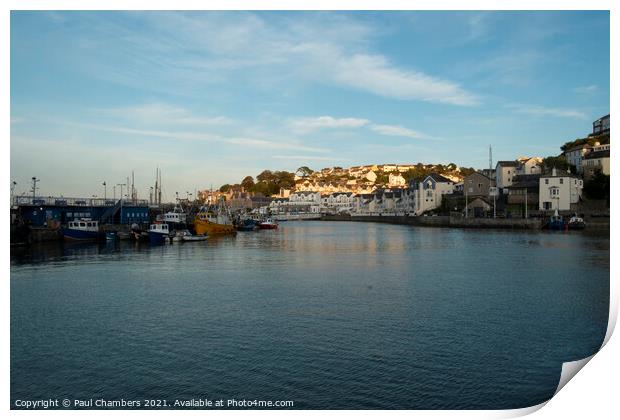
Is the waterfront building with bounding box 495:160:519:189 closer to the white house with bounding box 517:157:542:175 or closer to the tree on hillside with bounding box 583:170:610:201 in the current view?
the white house with bounding box 517:157:542:175

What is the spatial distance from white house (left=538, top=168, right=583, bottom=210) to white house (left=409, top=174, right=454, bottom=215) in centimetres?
922

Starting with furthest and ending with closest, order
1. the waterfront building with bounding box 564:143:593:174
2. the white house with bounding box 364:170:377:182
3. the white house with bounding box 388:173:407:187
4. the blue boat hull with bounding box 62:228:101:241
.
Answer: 1. the white house with bounding box 364:170:377:182
2. the white house with bounding box 388:173:407:187
3. the waterfront building with bounding box 564:143:593:174
4. the blue boat hull with bounding box 62:228:101:241

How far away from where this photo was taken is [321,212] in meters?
51.1

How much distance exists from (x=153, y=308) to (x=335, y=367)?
9.68 ft

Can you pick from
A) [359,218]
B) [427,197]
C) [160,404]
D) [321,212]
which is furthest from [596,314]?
[321,212]

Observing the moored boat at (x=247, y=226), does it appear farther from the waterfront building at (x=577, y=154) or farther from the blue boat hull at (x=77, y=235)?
the waterfront building at (x=577, y=154)

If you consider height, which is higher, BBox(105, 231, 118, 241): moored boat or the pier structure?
the pier structure

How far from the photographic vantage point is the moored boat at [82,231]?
16.1m

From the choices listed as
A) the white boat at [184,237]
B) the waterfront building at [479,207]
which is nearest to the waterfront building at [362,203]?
the waterfront building at [479,207]

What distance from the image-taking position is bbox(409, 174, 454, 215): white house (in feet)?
106

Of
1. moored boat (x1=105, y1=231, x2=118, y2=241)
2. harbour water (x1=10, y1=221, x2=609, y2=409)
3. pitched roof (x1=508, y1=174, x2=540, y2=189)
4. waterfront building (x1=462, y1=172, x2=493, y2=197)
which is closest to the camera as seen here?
harbour water (x1=10, y1=221, x2=609, y2=409)

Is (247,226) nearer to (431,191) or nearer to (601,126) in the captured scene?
(431,191)

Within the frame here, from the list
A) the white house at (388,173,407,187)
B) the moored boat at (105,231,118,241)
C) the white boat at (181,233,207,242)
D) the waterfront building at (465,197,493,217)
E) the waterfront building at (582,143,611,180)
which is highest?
the white house at (388,173,407,187)

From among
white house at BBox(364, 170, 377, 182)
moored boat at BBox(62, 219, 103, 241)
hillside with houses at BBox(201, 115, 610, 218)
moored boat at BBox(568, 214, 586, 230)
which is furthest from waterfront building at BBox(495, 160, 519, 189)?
white house at BBox(364, 170, 377, 182)
